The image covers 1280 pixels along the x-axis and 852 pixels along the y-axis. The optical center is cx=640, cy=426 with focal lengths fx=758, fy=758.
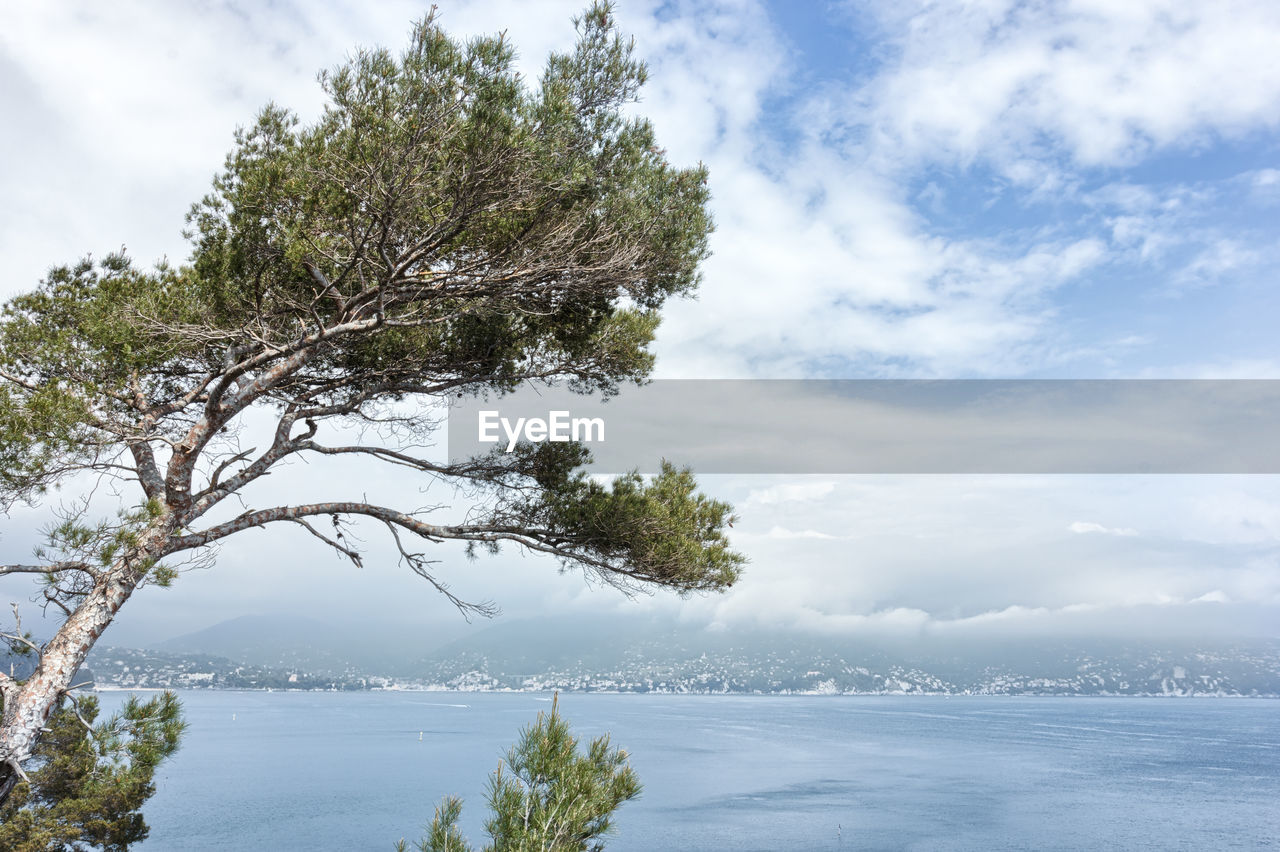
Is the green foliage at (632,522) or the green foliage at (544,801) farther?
the green foliage at (632,522)

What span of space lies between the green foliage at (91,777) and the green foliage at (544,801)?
6.11 feet

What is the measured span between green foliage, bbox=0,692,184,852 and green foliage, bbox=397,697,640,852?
6.11 feet

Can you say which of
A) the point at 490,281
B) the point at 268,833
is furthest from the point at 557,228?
the point at 268,833

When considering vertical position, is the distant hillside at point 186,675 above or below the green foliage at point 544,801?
below

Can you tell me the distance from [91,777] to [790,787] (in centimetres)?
4189

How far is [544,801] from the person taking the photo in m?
3.74

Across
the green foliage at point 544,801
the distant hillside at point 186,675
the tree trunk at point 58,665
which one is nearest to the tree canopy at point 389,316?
the tree trunk at point 58,665

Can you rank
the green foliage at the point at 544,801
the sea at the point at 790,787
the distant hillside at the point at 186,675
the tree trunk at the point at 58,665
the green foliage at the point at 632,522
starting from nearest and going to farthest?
the green foliage at the point at 544,801 < the tree trunk at the point at 58,665 < the green foliage at the point at 632,522 < the sea at the point at 790,787 < the distant hillside at the point at 186,675

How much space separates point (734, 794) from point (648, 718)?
180ft

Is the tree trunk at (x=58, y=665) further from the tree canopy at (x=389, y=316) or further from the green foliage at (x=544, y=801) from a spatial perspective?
the green foliage at (x=544, y=801)

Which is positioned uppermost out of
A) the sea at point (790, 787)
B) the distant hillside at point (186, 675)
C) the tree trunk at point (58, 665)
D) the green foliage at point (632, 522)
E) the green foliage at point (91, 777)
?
the green foliage at point (632, 522)

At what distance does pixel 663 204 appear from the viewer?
5.68 m

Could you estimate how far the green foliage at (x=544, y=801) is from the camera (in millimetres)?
3635

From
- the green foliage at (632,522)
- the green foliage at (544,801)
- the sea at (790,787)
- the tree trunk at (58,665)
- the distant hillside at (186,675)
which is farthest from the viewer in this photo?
the distant hillside at (186,675)
